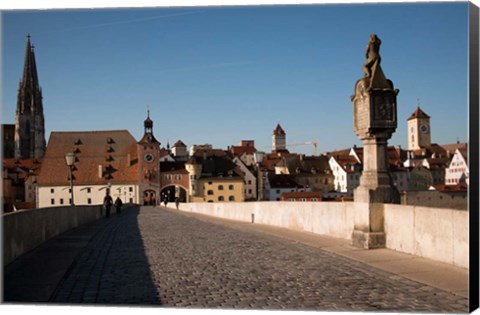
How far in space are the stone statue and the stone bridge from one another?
313 cm

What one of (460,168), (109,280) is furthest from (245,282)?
(460,168)

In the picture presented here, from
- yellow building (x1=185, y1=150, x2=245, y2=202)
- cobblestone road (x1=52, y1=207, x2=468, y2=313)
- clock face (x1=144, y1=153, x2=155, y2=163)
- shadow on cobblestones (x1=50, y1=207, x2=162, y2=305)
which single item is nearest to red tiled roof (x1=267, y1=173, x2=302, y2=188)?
yellow building (x1=185, y1=150, x2=245, y2=202)

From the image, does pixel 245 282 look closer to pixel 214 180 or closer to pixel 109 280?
pixel 109 280

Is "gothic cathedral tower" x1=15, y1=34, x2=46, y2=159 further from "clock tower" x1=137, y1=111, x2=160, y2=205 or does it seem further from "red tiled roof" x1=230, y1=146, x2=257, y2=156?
"red tiled roof" x1=230, y1=146, x2=257, y2=156

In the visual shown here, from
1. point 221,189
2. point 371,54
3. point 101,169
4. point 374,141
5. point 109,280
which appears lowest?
point 221,189

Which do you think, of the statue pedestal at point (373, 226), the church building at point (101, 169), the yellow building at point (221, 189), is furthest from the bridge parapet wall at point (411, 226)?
the yellow building at point (221, 189)

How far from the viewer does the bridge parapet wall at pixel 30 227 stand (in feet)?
33.1

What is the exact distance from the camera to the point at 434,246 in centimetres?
928

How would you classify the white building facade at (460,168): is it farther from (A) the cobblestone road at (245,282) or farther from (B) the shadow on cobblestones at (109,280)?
(B) the shadow on cobblestones at (109,280)

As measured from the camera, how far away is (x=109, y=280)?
8.73 metres

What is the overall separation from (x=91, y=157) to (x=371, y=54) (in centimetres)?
10024

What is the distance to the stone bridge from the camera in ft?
23.2

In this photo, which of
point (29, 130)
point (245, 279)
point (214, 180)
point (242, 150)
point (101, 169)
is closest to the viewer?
point (245, 279)

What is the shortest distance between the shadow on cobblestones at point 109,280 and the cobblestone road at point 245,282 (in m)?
0.01
